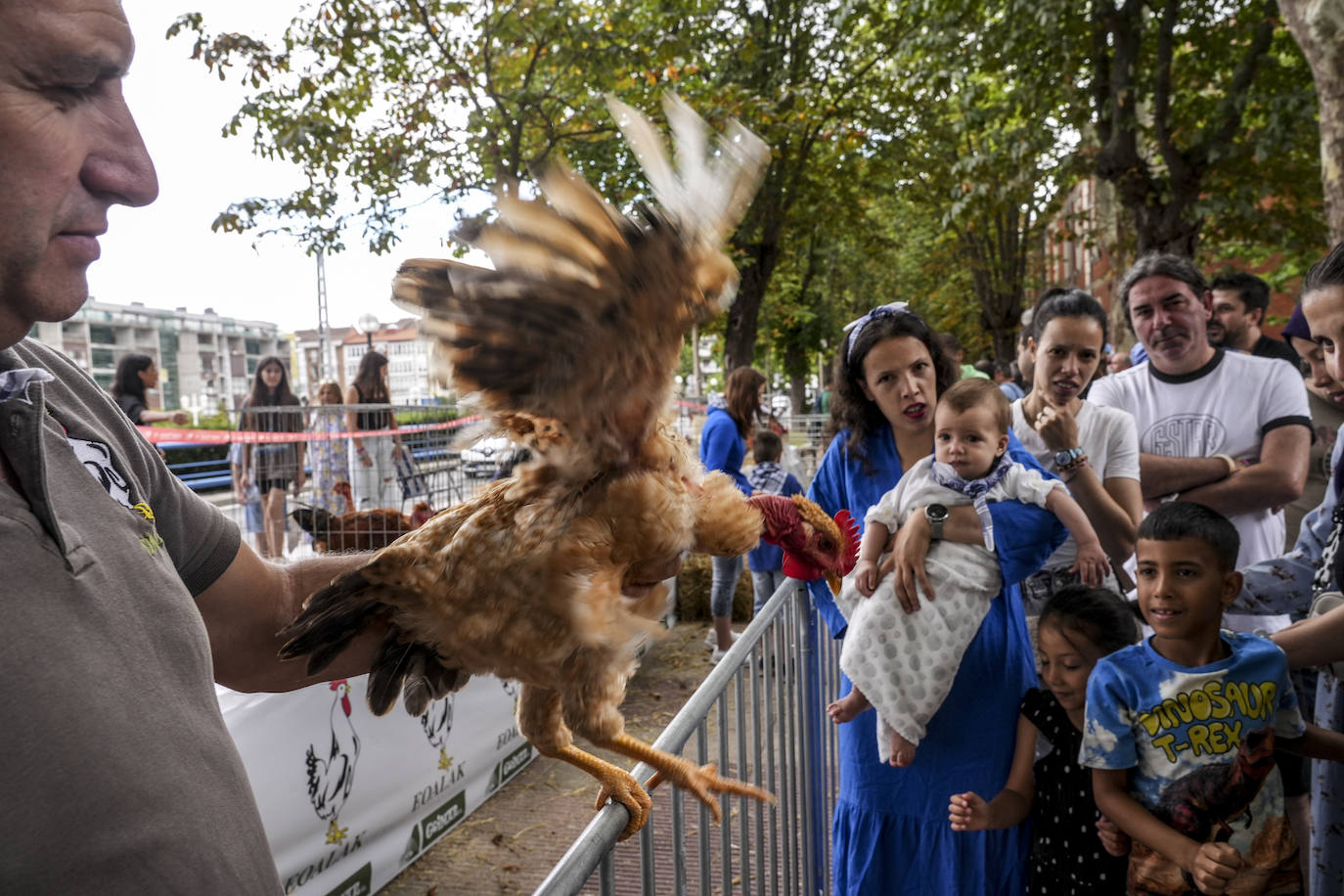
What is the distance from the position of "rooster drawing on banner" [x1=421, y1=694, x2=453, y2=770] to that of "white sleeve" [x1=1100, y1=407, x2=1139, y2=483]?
3.30 meters

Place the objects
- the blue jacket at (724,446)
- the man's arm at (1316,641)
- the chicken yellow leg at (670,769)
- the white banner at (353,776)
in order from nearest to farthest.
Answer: the chicken yellow leg at (670,769) < the man's arm at (1316,641) < the white banner at (353,776) < the blue jacket at (724,446)

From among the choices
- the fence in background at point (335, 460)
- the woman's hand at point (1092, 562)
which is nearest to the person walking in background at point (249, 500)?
the fence in background at point (335, 460)

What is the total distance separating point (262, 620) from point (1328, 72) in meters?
6.60

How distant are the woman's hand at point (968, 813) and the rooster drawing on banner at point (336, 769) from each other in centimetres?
253

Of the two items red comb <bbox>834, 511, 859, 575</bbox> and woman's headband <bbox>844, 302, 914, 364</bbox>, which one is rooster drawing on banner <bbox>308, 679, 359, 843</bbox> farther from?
woman's headband <bbox>844, 302, 914, 364</bbox>

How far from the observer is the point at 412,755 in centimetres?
409

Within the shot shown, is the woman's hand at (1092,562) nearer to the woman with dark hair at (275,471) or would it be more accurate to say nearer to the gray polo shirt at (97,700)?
the gray polo shirt at (97,700)


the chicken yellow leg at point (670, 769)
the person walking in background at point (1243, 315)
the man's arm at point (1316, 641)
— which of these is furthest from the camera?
the person walking in background at point (1243, 315)

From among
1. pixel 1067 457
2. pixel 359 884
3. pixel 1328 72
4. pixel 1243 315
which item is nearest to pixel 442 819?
pixel 359 884

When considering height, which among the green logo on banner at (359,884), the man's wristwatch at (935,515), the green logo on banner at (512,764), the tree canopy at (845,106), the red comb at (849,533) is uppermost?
the tree canopy at (845,106)

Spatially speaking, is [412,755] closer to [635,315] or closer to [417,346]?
[417,346]

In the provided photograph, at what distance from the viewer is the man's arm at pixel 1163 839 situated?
1912 millimetres

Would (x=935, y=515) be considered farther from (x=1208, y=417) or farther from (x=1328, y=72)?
(x=1328, y=72)

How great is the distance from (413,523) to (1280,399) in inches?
172
